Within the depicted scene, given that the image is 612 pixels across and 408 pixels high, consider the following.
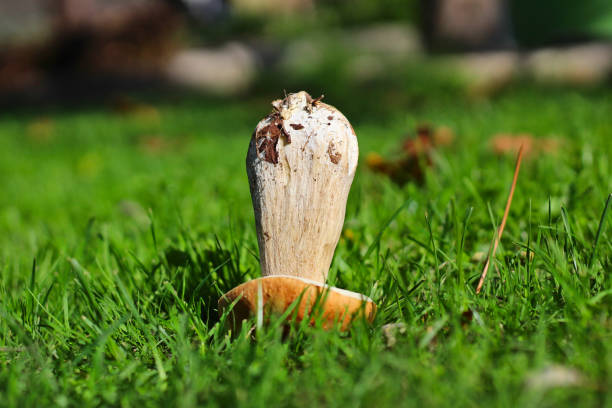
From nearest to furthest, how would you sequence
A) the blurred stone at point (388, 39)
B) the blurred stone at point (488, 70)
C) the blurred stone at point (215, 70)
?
the blurred stone at point (488, 70)
the blurred stone at point (215, 70)
the blurred stone at point (388, 39)

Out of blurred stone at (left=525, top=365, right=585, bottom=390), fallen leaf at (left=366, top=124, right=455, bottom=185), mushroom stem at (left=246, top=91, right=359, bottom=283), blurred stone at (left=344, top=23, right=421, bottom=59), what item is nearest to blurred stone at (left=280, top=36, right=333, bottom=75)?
blurred stone at (left=344, top=23, right=421, bottom=59)

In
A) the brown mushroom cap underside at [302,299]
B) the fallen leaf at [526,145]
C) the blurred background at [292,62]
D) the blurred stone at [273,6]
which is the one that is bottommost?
the fallen leaf at [526,145]

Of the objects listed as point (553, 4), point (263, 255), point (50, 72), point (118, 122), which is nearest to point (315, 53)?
point (118, 122)

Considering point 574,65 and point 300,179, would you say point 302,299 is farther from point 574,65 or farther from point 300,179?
point 574,65

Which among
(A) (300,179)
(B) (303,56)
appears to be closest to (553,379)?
(A) (300,179)

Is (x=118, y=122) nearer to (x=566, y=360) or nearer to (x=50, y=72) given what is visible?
(x=50, y=72)

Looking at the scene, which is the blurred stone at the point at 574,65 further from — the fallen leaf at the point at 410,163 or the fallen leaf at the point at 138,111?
the fallen leaf at the point at 138,111

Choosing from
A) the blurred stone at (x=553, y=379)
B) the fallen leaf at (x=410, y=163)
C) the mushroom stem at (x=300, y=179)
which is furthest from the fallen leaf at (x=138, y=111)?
the blurred stone at (x=553, y=379)
